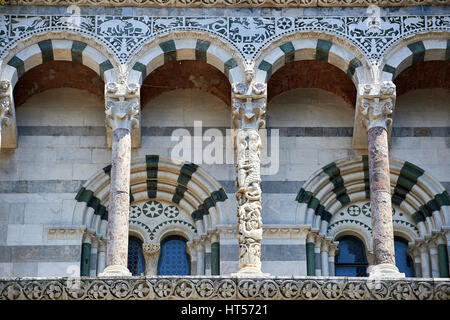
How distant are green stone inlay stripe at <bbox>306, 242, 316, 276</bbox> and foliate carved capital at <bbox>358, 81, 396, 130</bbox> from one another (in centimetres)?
179

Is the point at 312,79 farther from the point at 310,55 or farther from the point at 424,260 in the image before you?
the point at 424,260

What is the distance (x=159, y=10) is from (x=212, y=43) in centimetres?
87

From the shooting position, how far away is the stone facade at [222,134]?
17.0 metres

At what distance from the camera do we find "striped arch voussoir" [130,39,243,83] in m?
17.1

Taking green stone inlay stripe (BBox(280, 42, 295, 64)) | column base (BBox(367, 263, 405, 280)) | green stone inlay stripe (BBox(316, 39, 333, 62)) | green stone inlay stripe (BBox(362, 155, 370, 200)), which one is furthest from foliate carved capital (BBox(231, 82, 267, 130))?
column base (BBox(367, 263, 405, 280))

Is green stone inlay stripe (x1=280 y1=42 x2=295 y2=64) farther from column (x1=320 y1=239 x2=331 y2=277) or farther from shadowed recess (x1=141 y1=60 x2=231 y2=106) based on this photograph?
column (x1=320 y1=239 x2=331 y2=277)

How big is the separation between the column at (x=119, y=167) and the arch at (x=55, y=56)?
37cm

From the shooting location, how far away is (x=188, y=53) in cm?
1733

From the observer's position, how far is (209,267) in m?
17.4

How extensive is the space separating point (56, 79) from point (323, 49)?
3784 millimetres
